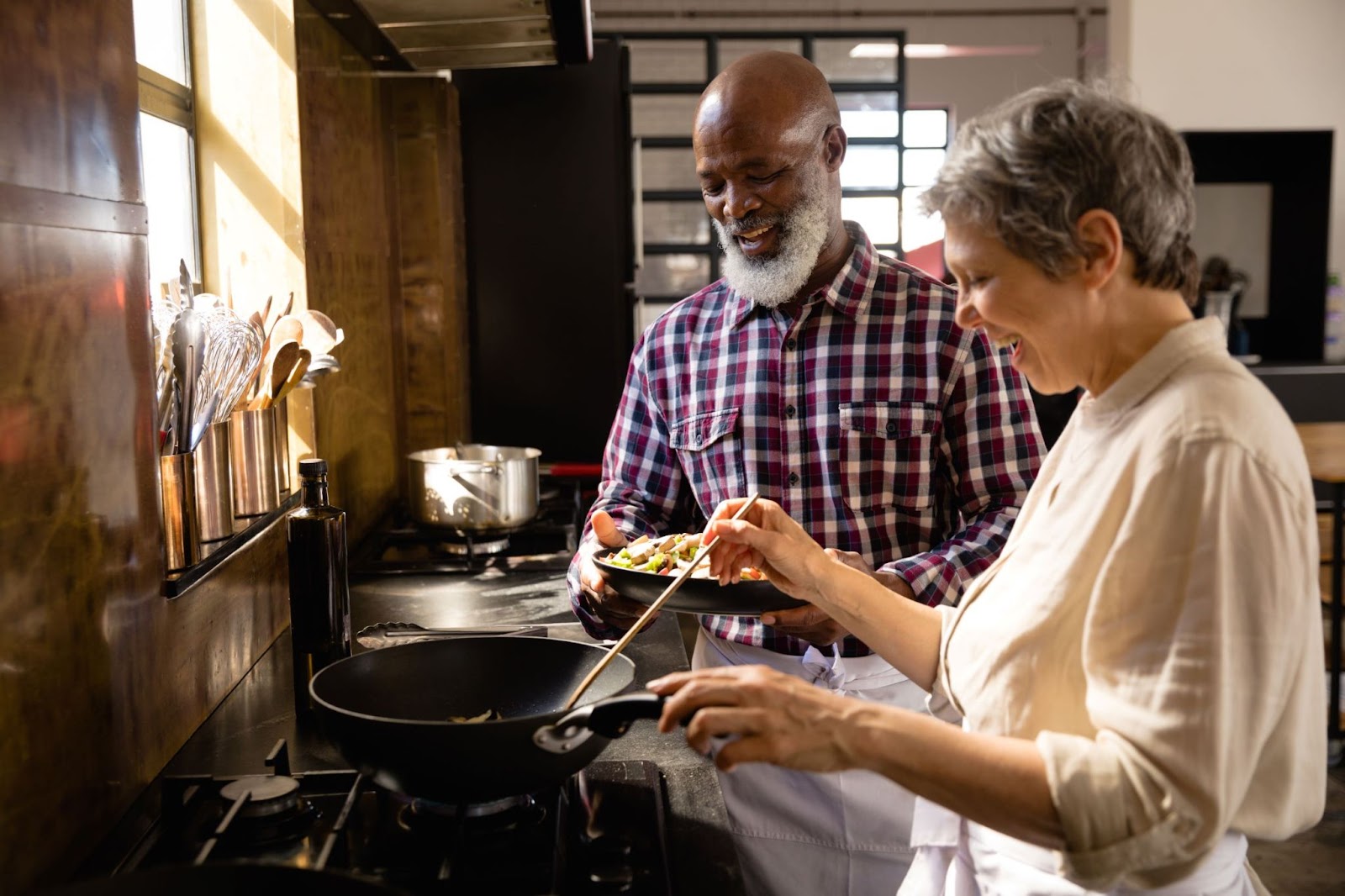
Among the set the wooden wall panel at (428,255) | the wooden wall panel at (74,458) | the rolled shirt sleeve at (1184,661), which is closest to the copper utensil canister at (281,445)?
the wooden wall panel at (74,458)

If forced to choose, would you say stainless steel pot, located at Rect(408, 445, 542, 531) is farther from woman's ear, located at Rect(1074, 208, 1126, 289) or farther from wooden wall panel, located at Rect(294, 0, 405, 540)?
woman's ear, located at Rect(1074, 208, 1126, 289)

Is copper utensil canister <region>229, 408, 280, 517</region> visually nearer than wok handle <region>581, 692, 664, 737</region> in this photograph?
No

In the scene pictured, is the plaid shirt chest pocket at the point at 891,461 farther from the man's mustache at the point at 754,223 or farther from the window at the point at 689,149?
the window at the point at 689,149

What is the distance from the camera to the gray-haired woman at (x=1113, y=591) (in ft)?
2.91

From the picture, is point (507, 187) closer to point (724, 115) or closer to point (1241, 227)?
point (724, 115)

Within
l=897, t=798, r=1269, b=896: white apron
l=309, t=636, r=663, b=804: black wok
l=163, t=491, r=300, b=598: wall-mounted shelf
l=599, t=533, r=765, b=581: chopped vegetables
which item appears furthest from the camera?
l=599, t=533, r=765, b=581: chopped vegetables

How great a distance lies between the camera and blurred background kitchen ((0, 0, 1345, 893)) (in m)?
1.07

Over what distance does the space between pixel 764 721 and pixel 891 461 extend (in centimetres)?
103

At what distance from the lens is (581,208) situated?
3.79m

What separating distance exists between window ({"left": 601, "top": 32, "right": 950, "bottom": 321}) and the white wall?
5.32 feet

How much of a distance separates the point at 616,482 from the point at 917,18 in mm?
7762

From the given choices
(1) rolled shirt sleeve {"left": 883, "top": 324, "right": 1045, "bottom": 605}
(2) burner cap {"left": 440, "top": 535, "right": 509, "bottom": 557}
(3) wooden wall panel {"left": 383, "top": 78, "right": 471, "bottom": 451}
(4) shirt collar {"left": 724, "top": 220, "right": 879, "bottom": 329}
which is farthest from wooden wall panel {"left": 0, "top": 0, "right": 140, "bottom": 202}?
(3) wooden wall panel {"left": 383, "top": 78, "right": 471, "bottom": 451}

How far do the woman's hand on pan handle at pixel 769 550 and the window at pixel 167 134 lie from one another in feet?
3.36

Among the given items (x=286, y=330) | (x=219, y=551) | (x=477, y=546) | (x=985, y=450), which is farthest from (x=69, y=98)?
(x=477, y=546)
